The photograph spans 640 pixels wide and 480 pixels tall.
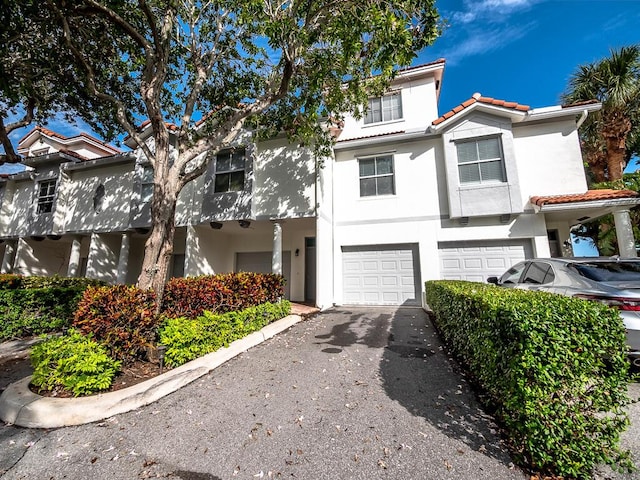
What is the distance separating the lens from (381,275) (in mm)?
10586

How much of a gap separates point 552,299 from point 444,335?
11.9ft

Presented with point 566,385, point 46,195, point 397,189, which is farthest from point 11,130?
point 566,385

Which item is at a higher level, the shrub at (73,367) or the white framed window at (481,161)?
the white framed window at (481,161)

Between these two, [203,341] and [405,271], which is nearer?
[203,341]

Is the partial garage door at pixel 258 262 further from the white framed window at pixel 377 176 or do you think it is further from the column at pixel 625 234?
the column at pixel 625 234

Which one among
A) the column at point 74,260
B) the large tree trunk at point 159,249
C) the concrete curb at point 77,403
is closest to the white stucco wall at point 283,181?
the large tree trunk at point 159,249

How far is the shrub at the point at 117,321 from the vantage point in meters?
3.94

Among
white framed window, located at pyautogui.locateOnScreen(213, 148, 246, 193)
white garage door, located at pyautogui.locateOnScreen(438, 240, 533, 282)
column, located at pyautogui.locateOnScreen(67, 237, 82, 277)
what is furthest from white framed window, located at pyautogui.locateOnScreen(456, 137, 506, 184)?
column, located at pyautogui.locateOnScreen(67, 237, 82, 277)

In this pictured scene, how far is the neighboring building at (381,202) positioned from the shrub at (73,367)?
6393 millimetres

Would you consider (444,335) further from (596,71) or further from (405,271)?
(596,71)

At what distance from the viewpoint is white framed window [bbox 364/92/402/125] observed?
11852 mm

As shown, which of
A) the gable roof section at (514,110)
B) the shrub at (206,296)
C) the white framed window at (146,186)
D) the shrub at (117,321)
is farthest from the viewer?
the white framed window at (146,186)

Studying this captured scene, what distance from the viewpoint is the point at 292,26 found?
576 centimetres

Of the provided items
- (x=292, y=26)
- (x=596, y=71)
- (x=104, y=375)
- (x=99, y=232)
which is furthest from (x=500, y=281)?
(x=99, y=232)
